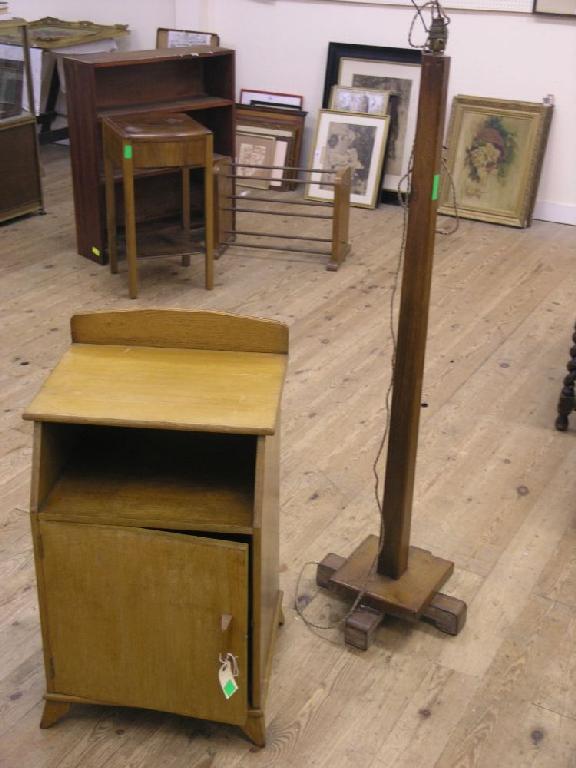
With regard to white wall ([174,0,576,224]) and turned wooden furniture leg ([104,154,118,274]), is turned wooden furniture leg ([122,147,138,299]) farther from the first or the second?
white wall ([174,0,576,224])

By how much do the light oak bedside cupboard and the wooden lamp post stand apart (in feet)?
1.03

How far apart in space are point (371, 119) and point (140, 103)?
153 centimetres

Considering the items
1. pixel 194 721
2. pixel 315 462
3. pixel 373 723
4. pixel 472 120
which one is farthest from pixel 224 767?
pixel 472 120

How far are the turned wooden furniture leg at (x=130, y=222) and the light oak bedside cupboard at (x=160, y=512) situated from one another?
221cm

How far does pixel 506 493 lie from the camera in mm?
2873

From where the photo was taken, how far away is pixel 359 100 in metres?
5.70

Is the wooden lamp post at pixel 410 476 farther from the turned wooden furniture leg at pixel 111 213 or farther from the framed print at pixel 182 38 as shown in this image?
the framed print at pixel 182 38

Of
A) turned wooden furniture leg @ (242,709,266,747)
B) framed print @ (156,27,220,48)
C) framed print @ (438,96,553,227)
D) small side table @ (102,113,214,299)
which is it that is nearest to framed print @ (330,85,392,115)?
framed print @ (438,96,553,227)

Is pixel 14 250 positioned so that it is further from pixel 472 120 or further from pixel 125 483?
pixel 125 483

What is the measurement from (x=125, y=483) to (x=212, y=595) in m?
0.27

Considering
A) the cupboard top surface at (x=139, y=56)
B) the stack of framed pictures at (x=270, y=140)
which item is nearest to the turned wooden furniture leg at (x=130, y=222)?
the cupboard top surface at (x=139, y=56)

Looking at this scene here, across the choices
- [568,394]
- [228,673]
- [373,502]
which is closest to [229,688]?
[228,673]

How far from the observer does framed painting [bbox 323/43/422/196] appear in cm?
563

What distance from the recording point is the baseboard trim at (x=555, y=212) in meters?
5.46
